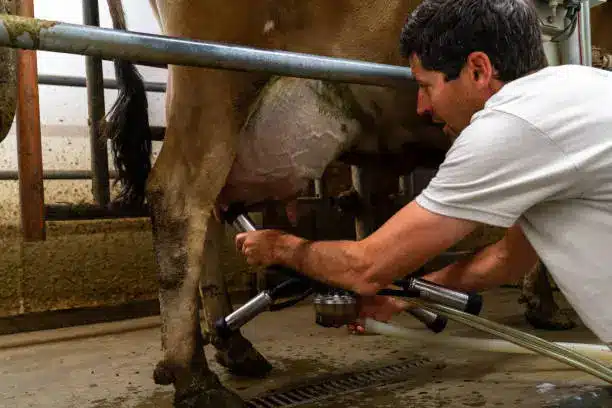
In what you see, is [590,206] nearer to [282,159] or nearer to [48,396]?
[282,159]

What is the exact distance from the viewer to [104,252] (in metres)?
3.33

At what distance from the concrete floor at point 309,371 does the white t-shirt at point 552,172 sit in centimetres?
69

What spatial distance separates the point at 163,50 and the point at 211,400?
1.00m

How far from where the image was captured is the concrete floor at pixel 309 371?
170cm

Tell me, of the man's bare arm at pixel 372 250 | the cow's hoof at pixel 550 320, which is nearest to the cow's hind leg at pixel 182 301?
the man's bare arm at pixel 372 250

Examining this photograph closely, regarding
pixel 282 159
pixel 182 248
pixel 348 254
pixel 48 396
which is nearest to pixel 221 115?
pixel 282 159

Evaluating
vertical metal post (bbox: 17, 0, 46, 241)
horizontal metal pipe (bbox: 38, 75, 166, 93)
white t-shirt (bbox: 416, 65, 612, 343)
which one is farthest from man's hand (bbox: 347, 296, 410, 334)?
horizontal metal pipe (bbox: 38, 75, 166, 93)

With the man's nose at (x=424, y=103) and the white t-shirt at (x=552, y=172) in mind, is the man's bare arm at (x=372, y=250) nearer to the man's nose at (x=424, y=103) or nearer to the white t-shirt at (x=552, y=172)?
the white t-shirt at (x=552, y=172)

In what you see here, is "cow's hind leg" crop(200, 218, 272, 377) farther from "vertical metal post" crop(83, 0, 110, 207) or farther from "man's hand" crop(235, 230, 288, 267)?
"vertical metal post" crop(83, 0, 110, 207)

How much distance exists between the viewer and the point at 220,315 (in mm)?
2143

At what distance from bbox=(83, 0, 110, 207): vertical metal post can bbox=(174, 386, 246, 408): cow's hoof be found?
5.07ft

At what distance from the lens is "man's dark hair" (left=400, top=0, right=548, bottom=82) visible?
1.08m

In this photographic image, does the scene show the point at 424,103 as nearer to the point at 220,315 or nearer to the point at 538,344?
the point at 538,344

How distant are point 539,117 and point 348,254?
1.38 ft
